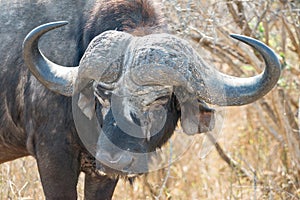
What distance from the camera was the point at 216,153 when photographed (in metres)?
7.25

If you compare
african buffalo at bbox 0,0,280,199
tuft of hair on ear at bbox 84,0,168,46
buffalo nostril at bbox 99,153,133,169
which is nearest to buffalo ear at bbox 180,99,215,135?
african buffalo at bbox 0,0,280,199

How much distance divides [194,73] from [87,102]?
23.8 inches

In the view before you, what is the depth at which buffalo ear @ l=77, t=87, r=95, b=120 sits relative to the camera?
4258 mm

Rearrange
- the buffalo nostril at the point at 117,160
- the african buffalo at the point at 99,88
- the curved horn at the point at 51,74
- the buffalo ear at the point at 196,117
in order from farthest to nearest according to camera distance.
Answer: the buffalo ear at the point at 196,117, the curved horn at the point at 51,74, the african buffalo at the point at 99,88, the buffalo nostril at the point at 117,160

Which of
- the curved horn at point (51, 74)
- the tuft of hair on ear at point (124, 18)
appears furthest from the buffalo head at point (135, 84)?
the tuft of hair on ear at point (124, 18)

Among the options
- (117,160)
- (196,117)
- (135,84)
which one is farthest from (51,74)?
(196,117)

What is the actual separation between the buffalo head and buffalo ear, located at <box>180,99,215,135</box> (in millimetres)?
15

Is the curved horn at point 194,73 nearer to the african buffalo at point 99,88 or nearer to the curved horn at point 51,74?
the african buffalo at point 99,88

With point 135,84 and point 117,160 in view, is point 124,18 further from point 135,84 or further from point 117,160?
point 117,160

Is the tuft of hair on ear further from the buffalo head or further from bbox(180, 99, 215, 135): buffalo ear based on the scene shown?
bbox(180, 99, 215, 135): buffalo ear

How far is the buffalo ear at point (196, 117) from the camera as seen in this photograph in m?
4.33

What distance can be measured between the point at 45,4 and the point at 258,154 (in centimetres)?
256

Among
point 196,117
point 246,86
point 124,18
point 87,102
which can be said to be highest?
point 124,18

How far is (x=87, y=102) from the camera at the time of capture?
14.1 ft
